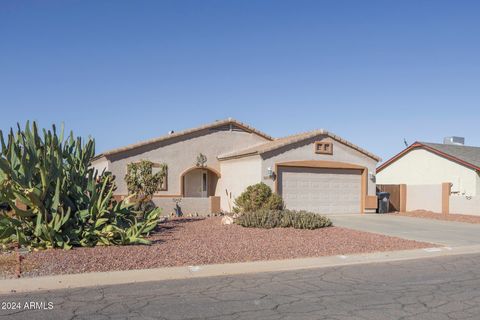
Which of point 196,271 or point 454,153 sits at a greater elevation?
point 454,153

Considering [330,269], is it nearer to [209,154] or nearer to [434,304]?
[434,304]

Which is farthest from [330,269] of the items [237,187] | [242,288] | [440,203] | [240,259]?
[440,203]

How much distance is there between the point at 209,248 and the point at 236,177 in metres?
12.4

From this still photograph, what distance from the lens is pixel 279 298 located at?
26.0 ft

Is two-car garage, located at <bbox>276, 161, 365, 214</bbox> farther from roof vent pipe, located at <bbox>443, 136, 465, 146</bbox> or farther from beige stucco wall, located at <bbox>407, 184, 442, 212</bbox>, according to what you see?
roof vent pipe, located at <bbox>443, 136, 465, 146</bbox>

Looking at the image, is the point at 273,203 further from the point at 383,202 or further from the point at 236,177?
the point at 383,202

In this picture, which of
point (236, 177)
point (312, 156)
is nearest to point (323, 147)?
point (312, 156)

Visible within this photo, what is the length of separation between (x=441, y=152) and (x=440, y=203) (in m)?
4.66

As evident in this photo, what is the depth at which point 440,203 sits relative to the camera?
27.3m

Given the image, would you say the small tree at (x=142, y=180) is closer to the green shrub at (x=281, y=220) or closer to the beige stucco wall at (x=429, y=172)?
the green shrub at (x=281, y=220)

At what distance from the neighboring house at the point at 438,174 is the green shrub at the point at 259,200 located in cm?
1153

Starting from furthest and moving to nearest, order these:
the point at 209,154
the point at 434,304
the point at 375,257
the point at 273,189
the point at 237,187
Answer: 1. the point at 209,154
2. the point at 237,187
3. the point at 273,189
4. the point at 375,257
5. the point at 434,304

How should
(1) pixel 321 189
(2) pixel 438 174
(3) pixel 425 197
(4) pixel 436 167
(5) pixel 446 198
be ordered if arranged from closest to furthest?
(1) pixel 321 189 → (5) pixel 446 198 → (3) pixel 425 197 → (2) pixel 438 174 → (4) pixel 436 167

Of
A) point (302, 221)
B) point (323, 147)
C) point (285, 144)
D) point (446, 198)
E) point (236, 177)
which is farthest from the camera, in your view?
point (446, 198)
